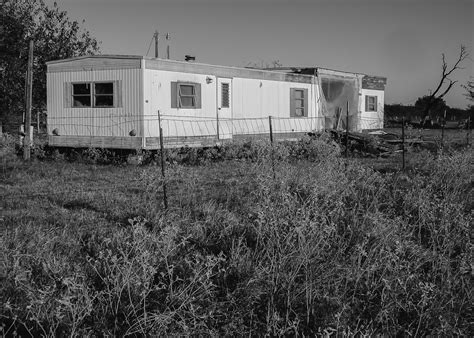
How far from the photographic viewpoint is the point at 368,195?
754 cm

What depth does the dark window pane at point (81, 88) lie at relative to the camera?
537 inches

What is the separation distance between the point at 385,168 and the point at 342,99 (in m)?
8.51

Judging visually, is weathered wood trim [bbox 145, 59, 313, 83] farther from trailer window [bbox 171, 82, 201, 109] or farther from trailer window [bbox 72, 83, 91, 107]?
trailer window [bbox 72, 83, 91, 107]

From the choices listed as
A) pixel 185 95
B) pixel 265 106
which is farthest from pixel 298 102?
pixel 185 95

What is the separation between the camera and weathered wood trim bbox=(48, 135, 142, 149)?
12914mm

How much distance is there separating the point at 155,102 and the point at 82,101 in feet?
6.85

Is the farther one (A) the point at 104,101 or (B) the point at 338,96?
(B) the point at 338,96

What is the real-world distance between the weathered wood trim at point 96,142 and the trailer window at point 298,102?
20.3 feet

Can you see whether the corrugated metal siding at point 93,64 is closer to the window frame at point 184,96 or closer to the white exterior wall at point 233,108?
the white exterior wall at point 233,108

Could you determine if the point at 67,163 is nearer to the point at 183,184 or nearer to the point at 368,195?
the point at 183,184

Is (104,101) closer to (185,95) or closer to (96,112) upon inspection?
(96,112)

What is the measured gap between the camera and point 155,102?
42.5ft

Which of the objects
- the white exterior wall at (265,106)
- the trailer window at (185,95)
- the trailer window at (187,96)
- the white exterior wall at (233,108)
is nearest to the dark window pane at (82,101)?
the white exterior wall at (233,108)

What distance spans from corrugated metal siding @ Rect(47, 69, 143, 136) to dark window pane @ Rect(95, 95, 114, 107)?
124mm
